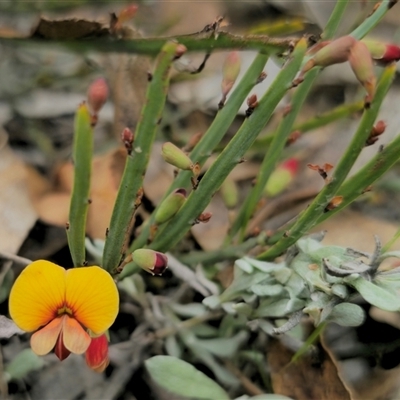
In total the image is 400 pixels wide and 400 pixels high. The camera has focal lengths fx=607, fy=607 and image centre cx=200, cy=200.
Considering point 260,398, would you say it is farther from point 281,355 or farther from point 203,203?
point 203,203

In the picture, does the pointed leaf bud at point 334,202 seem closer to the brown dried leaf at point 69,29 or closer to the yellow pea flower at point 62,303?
the yellow pea flower at point 62,303

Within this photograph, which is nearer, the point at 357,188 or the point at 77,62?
the point at 357,188

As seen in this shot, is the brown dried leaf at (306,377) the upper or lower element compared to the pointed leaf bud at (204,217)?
lower

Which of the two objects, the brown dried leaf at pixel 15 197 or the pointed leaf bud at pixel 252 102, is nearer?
the pointed leaf bud at pixel 252 102

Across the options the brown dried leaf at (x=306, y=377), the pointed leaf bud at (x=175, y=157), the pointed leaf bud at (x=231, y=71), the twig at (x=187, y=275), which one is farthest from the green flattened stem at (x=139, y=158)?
the brown dried leaf at (x=306, y=377)

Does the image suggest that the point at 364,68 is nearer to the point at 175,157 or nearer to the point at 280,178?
the point at 175,157

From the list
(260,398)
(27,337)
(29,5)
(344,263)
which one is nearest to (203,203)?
(344,263)

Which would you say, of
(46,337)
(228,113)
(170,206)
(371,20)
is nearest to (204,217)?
(170,206)
